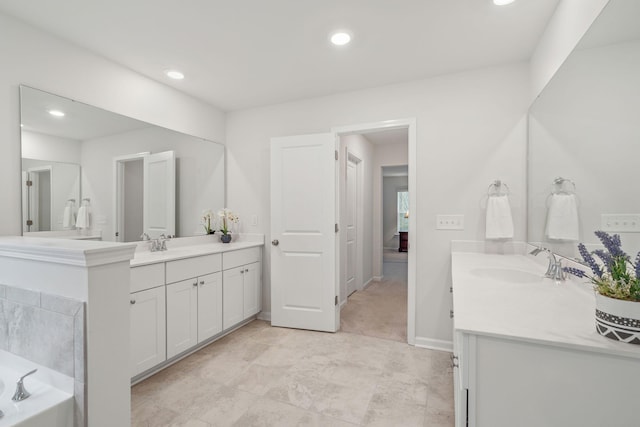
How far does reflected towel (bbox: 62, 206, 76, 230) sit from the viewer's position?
85.3 inches

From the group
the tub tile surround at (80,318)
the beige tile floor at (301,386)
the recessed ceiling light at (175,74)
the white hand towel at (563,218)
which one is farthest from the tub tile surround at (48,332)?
the white hand towel at (563,218)

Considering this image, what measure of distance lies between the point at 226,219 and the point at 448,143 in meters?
2.54

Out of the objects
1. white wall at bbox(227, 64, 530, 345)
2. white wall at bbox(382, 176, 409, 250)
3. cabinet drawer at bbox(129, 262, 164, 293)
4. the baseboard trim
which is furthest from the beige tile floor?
white wall at bbox(382, 176, 409, 250)

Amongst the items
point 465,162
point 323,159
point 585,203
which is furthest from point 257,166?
point 585,203

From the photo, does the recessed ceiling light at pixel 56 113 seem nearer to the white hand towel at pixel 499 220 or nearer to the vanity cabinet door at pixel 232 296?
the vanity cabinet door at pixel 232 296

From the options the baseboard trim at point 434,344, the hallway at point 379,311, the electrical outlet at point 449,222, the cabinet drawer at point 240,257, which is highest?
the electrical outlet at point 449,222

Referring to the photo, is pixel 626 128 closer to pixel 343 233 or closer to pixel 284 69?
pixel 284 69

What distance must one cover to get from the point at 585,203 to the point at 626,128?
1.41 ft

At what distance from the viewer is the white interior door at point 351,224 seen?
14.4 ft

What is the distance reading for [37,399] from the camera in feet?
3.37

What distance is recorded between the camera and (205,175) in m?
3.37

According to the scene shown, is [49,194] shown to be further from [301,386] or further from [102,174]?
[301,386]

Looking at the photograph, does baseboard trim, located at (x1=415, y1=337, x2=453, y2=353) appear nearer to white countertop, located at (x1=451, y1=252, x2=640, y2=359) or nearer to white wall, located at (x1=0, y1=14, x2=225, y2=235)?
white countertop, located at (x1=451, y1=252, x2=640, y2=359)

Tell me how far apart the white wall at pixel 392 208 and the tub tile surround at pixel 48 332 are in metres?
8.91
